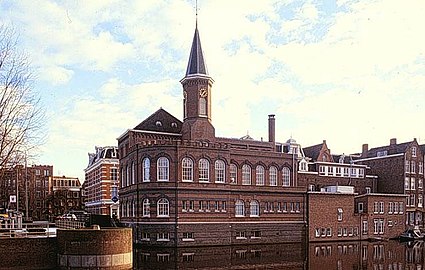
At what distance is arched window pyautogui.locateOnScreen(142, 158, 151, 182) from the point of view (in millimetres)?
52056

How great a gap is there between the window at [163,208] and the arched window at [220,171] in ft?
20.4

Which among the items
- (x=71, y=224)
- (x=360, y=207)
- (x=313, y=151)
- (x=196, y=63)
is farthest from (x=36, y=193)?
(x=71, y=224)

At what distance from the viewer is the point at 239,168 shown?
5616 cm

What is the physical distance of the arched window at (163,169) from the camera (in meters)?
51.4

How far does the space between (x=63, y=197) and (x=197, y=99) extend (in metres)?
60.6

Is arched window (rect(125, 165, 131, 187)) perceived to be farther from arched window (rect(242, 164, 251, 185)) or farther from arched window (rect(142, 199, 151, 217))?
arched window (rect(242, 164, 251, 185))

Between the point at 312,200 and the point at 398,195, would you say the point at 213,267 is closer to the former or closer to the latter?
the point at 312,200

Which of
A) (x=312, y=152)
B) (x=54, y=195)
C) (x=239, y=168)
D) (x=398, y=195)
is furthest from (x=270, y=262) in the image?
(x=54, y=195)

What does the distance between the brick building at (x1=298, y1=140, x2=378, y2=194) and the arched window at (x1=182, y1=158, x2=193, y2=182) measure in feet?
70.6

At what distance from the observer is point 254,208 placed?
56.6m

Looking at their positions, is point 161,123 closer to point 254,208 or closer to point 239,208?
point 239,208

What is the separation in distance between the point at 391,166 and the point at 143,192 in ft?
132

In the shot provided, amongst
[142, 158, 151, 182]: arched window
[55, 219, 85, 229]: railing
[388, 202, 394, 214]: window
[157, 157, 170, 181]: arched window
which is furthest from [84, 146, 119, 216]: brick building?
[388, 202, 394, 214]: window

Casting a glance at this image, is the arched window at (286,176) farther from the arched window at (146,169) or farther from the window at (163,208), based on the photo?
the arched window at (146,169)
